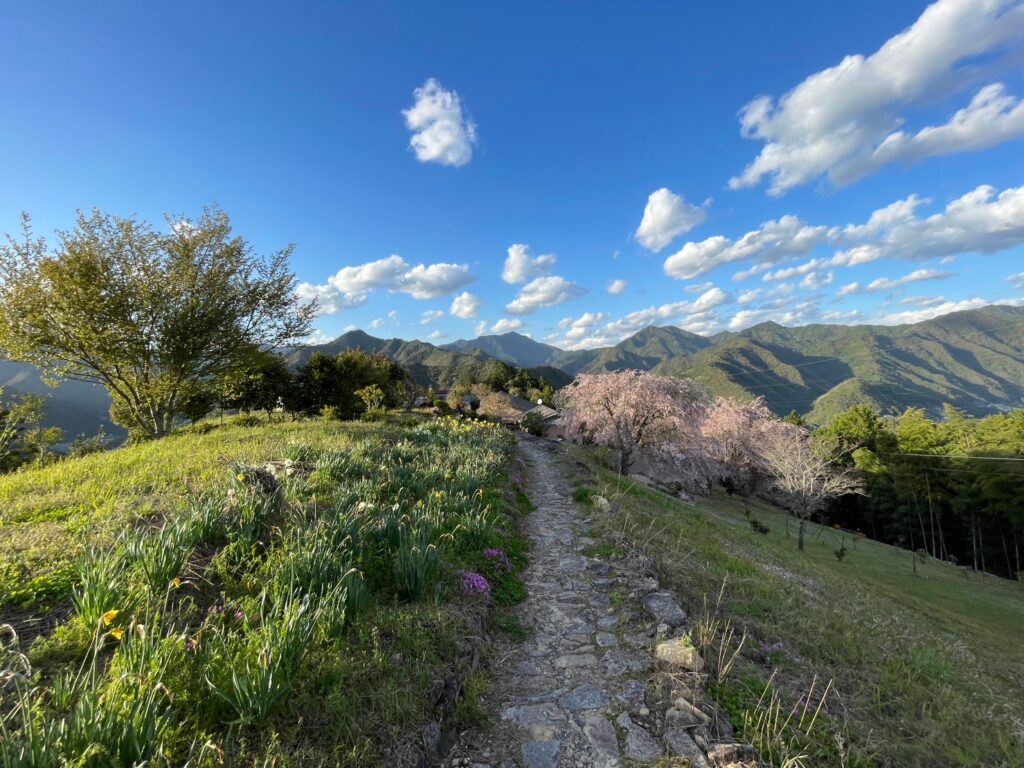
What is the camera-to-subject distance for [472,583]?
502 centimetres

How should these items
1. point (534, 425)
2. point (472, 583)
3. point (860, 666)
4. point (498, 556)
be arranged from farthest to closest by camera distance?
1. point (534, 425)
2. point (498, 556)
3. point (860, 666)
4. point (472, 583)

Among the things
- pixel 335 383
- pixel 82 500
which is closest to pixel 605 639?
pixel 82 500

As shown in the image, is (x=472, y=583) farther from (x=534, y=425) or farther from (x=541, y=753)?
(x=534, y=425)

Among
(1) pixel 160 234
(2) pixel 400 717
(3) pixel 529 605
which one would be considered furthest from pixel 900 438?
(1) pixel 160 234

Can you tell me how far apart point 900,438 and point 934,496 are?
28.9 feet

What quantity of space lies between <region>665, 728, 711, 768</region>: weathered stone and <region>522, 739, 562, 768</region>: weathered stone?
0.88 meters

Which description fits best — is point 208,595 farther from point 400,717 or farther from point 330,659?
point 400,717

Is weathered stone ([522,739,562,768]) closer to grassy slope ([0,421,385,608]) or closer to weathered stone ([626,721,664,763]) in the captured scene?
weathered stone ([626,721,664,763])

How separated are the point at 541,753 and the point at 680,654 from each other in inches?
68.2

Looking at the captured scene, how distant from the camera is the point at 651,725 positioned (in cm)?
343

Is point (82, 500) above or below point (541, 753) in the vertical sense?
above

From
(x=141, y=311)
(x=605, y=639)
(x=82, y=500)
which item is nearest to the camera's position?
(x=605, y=639)

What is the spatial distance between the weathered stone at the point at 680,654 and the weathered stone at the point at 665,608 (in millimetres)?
522

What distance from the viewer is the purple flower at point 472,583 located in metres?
4.93
